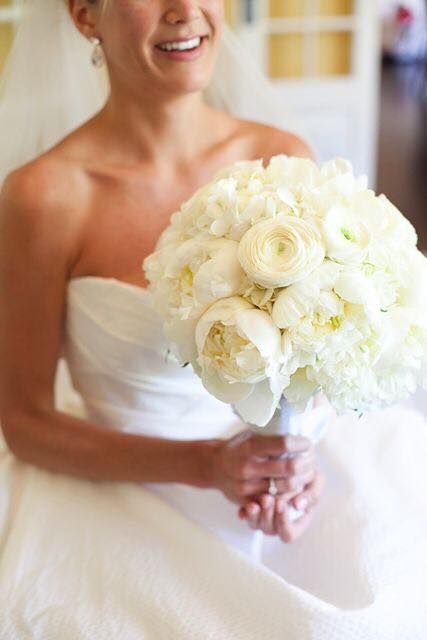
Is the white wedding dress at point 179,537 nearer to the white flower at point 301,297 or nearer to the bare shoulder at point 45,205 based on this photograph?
the bare shoulder at point 45,205

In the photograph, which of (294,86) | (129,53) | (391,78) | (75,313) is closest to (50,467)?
(75,313)

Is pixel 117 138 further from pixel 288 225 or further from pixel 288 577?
pixel 288 577

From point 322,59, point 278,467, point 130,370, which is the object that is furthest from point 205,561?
point 322,59

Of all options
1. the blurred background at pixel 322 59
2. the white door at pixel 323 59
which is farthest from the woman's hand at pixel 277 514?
the white door at pixel 323 59

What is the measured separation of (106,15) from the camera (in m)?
1.30

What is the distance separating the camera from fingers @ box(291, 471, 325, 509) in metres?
1.24

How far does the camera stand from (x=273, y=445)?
1.17 meters

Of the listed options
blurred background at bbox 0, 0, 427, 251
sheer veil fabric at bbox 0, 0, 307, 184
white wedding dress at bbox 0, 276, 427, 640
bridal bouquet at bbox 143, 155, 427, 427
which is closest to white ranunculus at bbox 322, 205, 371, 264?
bridal bouquet at bbox 143, 155, 427, 427

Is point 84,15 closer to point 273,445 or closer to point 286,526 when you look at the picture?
point 273,445

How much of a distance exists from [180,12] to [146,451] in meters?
0.64

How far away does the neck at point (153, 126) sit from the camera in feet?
4.48

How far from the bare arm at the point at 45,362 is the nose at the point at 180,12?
29 cm

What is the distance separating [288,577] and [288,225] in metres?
0.57

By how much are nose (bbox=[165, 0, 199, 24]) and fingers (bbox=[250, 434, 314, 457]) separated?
60 centimetres
